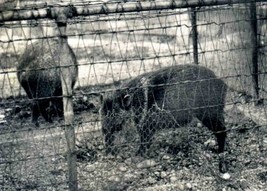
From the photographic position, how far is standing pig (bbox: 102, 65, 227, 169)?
5020 mm

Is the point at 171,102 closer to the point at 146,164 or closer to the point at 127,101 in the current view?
the point at 127,101

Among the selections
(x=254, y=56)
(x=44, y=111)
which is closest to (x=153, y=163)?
(x=254, y=56)

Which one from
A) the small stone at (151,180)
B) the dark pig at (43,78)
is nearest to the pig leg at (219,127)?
the small stone at (151,180)

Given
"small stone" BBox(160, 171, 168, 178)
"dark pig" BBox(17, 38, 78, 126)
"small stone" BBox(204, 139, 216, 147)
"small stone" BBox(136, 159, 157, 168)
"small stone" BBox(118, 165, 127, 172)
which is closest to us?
"small stone" BBox(160, 171, 168, 178)

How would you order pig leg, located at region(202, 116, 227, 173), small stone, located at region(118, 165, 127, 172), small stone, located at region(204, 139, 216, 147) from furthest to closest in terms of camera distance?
small stone, located at region(204, 139, 216, 147)
pig leg, located at region(202, 116, 227, 173)
small stone, located at region(118, 165, 127, 172)

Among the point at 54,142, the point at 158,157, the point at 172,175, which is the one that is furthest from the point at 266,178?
the point at 54,142

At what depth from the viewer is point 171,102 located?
518cm

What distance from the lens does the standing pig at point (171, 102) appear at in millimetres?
5020

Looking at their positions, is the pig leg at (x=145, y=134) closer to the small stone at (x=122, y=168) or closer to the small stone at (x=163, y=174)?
the small stone at (x=122, y=168)

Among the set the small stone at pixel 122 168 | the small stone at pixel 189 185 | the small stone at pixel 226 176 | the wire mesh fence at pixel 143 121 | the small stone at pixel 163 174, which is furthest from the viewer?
the small stone at pixel 122 168

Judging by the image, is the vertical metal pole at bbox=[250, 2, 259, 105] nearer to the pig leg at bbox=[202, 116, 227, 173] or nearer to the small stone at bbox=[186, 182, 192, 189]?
the pig leg at bbox=[202, 116, 227, 173]

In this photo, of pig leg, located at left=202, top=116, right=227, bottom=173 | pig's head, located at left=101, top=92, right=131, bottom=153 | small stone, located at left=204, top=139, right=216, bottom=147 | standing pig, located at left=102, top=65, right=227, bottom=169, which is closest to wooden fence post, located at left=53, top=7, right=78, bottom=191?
standing pig, located at left=102, top=65, right=227, bottom=169

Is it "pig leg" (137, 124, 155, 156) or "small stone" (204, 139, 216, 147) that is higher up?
"pig leg" (137, 124, 155, 156)

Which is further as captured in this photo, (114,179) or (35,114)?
(35,114)
